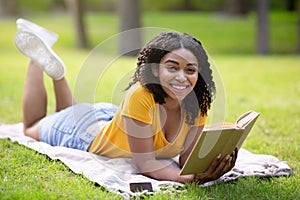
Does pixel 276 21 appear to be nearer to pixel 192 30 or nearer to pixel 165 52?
pixel 192 30

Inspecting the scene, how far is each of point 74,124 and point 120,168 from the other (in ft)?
1.89

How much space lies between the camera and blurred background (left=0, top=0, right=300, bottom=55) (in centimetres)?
1255

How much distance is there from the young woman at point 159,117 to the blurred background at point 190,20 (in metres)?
5.64

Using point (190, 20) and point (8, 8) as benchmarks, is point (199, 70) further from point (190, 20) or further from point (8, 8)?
point (8, 8)

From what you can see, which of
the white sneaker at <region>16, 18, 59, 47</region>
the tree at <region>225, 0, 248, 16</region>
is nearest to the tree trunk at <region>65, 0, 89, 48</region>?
the tree at <region>225, 0, 248, 16</region>

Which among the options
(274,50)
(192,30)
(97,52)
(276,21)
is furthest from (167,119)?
(276,21)

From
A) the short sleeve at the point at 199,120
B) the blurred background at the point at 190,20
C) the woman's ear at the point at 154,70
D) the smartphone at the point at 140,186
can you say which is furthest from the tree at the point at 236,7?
the smartphone at the point at 140,186

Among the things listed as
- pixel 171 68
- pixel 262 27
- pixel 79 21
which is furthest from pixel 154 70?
pixel 79 21

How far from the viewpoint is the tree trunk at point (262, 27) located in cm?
1227

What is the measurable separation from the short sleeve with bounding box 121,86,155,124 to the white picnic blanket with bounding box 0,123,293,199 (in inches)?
14.2

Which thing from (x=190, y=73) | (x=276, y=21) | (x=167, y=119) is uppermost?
(x=190, y=73)

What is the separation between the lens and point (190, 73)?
9.14 ft

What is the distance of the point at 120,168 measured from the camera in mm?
3029

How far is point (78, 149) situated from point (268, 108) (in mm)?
2665
